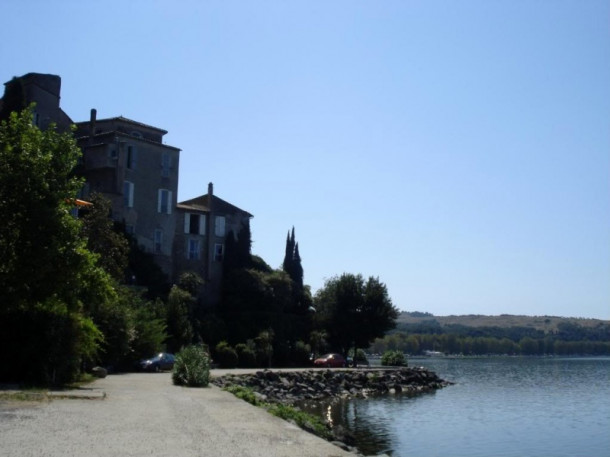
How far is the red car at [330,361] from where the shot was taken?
2356 inches

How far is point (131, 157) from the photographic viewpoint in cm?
6075

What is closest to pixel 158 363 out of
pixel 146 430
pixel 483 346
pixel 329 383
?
pixel 329 383

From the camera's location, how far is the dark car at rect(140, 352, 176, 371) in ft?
135

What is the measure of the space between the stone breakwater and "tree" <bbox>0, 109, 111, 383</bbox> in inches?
441

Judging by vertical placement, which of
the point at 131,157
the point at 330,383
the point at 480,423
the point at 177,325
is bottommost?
the point at 480,423

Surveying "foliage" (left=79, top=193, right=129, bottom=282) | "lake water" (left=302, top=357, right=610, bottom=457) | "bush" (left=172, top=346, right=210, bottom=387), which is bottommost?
"lake water" (left=302, top=357, right=610, bottom=457)

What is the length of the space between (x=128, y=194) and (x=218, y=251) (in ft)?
37.8

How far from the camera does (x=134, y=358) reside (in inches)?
1639

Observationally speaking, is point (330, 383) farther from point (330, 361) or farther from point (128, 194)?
point (128, 194)

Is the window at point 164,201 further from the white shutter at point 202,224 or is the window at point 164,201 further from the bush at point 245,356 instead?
the bush at point 245,356

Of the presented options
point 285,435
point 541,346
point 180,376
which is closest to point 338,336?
point 180,376

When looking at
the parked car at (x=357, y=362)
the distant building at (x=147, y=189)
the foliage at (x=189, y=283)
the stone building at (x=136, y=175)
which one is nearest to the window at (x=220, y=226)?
the distant building at (x=147, y=189)

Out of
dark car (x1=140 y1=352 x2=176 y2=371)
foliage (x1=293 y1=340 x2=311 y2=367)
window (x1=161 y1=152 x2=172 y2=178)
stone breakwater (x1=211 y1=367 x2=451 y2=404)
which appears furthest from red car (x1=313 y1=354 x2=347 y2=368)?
window (x1=161 y1=152 x2=172 y2=178)

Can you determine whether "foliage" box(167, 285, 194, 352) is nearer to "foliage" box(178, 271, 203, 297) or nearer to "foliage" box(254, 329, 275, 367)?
"foliage" box(178, 271, 203, 297)
